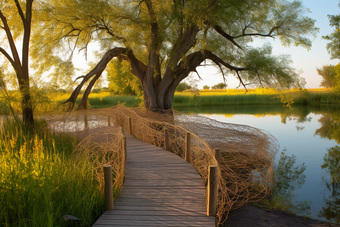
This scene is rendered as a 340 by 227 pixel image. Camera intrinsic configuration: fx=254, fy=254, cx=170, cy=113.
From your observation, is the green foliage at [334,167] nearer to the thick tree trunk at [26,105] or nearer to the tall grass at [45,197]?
the tall grass at [45,197]

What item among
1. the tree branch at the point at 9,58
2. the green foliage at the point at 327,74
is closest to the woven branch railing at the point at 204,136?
the tree branch at the point at 9,58

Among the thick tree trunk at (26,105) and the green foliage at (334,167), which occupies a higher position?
the thick tree trunk at (26,105)

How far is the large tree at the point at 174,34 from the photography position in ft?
Answer: 32.4

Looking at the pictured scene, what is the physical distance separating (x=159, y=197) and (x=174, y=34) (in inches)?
359

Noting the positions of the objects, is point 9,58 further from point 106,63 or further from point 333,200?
point 333,200

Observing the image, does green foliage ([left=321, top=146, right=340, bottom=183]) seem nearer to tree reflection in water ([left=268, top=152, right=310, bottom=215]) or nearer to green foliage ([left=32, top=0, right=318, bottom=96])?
tree reflection in water ([left=268, top=152, right=310, bottom=215])

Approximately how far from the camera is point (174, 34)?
11758 millimetres

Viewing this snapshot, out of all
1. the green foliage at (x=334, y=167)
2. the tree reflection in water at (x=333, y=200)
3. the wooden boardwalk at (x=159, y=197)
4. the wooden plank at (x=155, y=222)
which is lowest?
the tree reflection in water at (x=333, y=200)

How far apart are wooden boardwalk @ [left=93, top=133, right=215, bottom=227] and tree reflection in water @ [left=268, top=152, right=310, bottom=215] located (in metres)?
2.15

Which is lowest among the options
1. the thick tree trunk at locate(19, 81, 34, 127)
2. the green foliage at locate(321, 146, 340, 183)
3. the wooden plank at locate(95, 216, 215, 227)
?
the green foliage at locate(321, 146, 340, 183)

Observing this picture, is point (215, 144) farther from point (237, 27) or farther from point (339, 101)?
point (339, 101)

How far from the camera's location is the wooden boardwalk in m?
3.46

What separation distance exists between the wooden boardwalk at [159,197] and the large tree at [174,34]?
536 cm

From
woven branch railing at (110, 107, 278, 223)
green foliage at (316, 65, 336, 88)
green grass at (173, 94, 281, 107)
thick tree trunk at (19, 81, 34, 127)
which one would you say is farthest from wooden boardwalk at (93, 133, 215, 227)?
green foliage at (316, 65, 336, 88)
